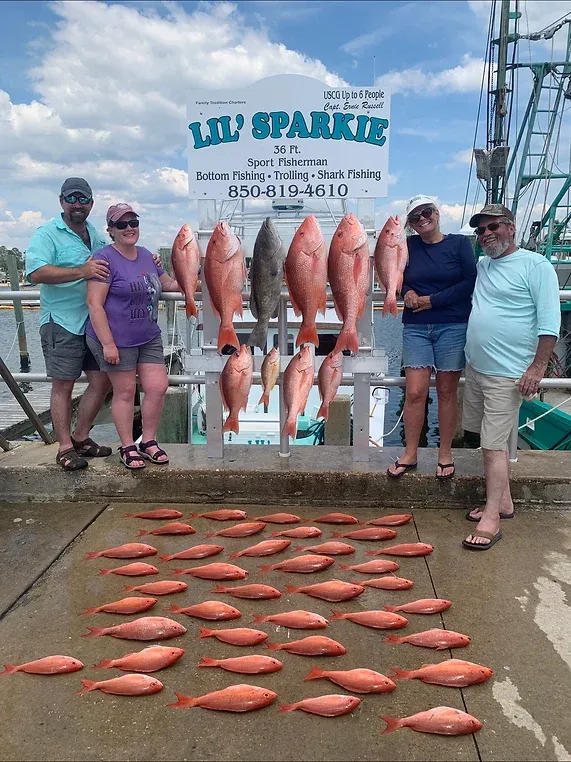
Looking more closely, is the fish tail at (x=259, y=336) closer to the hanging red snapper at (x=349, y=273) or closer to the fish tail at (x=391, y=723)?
the hanging red snapper at (x=349, y=273)

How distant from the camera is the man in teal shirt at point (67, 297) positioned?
405 centimetres

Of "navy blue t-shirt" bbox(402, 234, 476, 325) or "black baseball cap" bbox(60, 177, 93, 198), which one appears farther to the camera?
"black baseball cap" bbox(60, 177, 93, 198)

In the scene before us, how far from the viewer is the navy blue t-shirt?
3.92 metres

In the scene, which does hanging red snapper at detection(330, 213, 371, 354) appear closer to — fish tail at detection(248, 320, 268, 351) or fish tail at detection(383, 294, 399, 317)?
fish tail at detection(383, 294, 399, 317)

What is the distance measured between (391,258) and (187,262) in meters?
1.43

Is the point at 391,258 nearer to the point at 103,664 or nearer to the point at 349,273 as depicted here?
the point at 349,273

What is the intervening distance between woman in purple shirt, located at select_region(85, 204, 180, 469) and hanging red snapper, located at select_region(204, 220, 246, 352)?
0.54m

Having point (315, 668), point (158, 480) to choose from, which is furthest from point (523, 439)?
point (315, 668)

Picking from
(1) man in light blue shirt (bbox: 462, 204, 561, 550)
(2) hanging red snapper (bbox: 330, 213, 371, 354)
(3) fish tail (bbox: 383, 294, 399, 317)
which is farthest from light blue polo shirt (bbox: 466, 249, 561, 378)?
(2) hanging red snapper (bbox: 330, 213, 371, 354)

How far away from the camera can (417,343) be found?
13.4ft

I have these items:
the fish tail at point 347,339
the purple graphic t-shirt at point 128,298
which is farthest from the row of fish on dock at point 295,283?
the purple graphic t-shirt at point 128,298

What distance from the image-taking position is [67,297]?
425 cm

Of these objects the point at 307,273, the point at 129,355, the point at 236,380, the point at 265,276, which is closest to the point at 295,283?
the point at 307,273

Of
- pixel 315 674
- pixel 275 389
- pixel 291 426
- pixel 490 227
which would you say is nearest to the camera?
pixel 315 674
